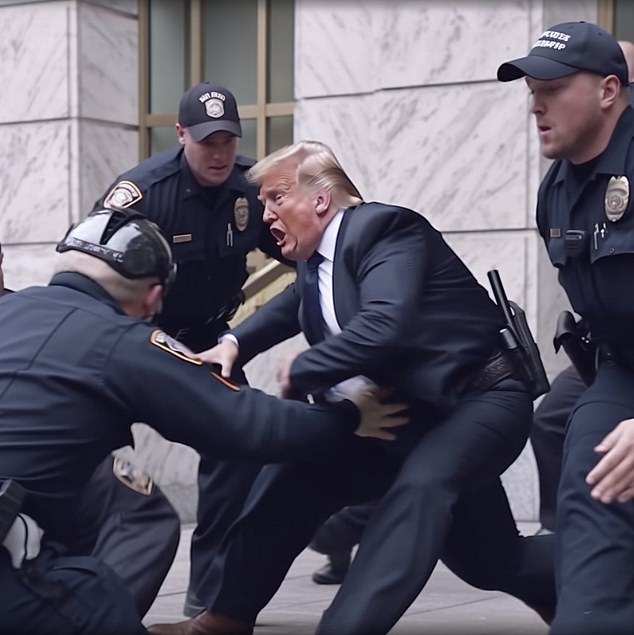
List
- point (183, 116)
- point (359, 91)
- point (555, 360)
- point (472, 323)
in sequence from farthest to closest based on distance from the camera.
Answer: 1. point (359, 91)
2. point (555, 360)
3. point (183, 116)
4. point (472, 323)

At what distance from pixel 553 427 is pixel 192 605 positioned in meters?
1.64

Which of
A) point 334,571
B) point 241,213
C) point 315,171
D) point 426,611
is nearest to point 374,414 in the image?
point 315,171

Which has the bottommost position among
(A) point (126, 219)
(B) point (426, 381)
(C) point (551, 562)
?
(C) point (551, 562)

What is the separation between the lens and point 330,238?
495cm

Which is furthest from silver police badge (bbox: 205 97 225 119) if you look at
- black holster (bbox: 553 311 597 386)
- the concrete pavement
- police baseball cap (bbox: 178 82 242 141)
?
black holster (bbox: 553 311 597 386)

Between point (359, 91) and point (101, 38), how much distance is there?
1.90 m

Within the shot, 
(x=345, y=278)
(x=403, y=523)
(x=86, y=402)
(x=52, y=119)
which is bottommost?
(x=403, y=523)

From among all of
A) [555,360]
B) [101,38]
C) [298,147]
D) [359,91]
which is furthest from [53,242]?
[298,147]

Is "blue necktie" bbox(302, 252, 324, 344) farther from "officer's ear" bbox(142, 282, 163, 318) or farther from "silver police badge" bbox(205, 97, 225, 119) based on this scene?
"silver police badge" bbox(205, 97, 225, 119)

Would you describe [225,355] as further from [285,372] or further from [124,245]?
[124,245]

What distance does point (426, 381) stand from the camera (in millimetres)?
4766

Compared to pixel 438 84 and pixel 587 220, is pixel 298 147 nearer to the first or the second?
pixel 587 220

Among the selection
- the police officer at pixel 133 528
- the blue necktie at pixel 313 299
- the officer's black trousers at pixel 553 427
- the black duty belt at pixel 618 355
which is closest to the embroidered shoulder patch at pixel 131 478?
the police officer at pixel 133 528

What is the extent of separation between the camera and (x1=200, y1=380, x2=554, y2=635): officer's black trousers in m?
4.61
